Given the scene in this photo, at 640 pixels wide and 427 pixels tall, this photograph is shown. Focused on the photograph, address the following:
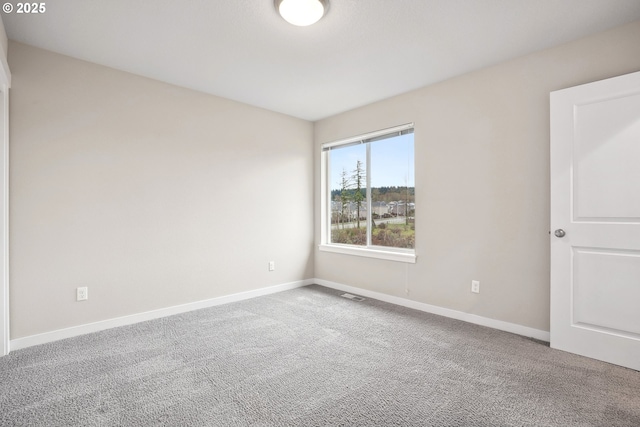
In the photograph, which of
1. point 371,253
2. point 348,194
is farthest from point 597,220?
point 348,194

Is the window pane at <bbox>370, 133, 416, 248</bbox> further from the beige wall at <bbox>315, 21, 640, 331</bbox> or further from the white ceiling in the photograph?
the white ceiling

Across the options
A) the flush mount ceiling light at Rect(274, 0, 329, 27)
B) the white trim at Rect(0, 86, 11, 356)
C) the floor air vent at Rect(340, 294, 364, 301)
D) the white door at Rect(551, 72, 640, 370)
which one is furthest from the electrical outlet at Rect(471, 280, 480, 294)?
the white trim at Rect(0, 86, 11, 356)

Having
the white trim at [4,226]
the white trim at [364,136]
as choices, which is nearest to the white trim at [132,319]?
the white trim at [4,226]

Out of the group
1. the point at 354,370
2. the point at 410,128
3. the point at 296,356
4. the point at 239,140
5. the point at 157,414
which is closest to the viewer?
the point at 157,414

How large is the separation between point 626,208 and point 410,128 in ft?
6.60

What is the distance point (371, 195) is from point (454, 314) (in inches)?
69.0

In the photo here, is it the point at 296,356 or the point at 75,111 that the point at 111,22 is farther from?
the point at 296,356

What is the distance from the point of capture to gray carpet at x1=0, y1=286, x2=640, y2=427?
1.71 m

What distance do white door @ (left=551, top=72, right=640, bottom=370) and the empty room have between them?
14mm

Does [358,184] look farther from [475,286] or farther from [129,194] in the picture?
[129,194]

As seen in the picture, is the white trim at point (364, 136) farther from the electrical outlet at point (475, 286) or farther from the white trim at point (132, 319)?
the white trim at point (132, 319)

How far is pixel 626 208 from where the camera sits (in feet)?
7.25

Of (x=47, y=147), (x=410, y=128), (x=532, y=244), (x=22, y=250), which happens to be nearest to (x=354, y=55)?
(x=410, y=128)

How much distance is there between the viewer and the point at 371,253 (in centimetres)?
396
